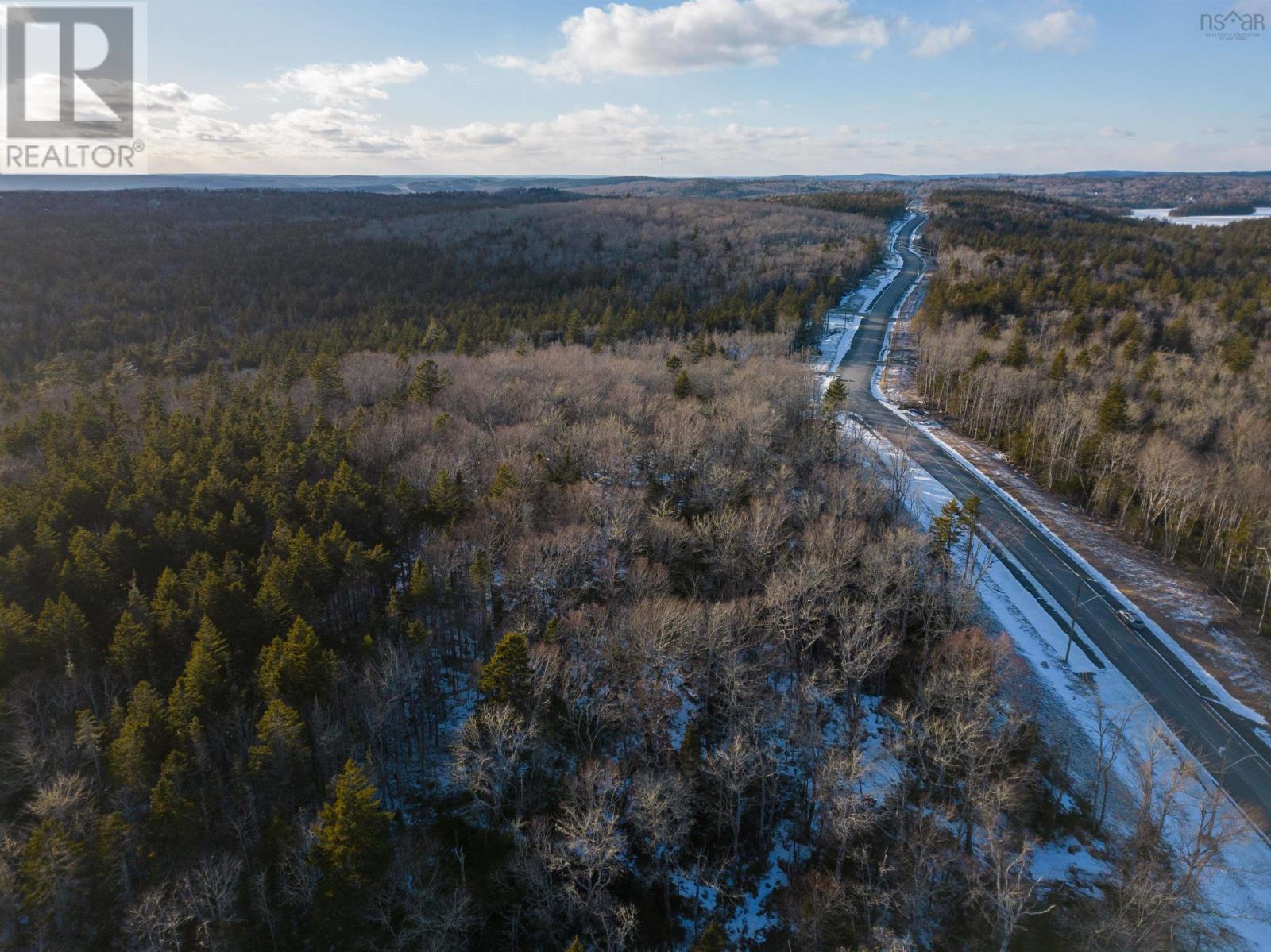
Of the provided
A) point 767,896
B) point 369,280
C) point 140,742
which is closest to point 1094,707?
point 767,896

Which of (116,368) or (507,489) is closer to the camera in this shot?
(507,489)

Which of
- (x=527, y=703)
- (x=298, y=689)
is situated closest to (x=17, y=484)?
(x=298, y=689)

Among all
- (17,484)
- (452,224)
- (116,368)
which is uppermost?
(452,224)

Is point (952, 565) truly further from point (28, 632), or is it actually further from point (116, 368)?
point (116, 368)

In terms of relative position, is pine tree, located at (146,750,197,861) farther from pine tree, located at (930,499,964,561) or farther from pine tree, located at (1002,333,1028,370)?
pine tree, located at (1002,333,1028,370)

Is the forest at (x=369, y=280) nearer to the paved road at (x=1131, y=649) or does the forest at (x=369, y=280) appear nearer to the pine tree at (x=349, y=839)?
the paved road at (x=1131, y=649)

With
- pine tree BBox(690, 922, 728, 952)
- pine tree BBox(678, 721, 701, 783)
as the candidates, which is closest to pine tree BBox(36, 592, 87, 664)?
pine tree BBox(678, 721, 701, 783)
